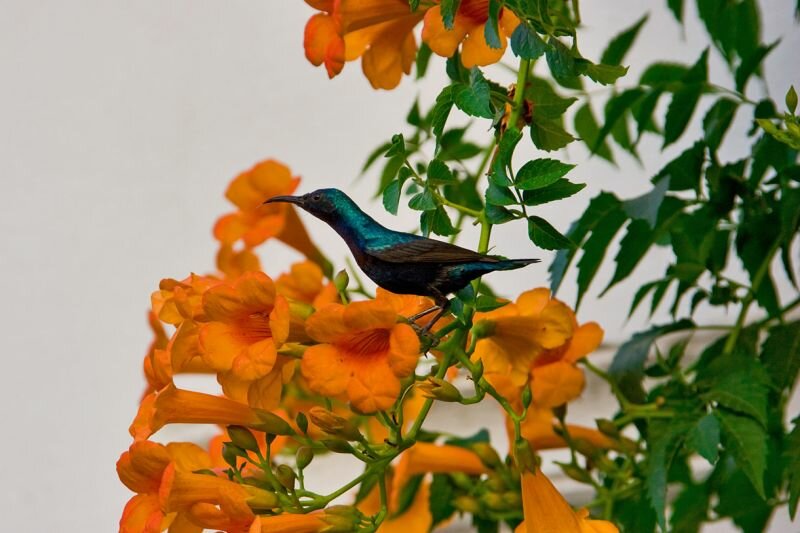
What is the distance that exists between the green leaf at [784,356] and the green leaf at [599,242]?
0.12m

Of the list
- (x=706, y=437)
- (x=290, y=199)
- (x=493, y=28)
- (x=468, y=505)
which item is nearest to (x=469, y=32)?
(x=493, y=28)

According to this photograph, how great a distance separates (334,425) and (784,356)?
0.33 metres

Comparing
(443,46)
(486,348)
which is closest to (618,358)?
(486,348)

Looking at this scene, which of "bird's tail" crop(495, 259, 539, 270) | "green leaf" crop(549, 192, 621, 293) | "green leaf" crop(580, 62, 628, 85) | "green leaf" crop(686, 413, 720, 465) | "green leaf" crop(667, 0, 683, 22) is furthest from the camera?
"green leaf" crop(667, 0, 683, 22)

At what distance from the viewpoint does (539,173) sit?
0.43 m

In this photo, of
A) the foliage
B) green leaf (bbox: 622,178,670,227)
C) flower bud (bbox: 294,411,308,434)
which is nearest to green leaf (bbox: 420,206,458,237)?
the foliage

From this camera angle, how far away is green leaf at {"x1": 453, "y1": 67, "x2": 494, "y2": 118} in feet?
1.46

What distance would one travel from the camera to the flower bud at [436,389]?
1.37 feet

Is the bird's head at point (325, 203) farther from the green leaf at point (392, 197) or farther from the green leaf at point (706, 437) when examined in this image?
the green leaf at point (706, 437)

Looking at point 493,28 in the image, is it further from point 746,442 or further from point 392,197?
point 746,442

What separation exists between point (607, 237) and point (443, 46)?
24 centimetres

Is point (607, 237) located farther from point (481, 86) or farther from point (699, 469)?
point (699, 469)

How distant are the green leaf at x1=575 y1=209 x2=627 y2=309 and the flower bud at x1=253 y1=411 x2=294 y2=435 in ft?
0.75

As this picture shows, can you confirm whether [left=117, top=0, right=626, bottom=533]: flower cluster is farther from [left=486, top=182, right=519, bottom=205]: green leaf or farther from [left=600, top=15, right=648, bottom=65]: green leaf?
[left=600, top=15, right=648, bottom=65]: green leaf
